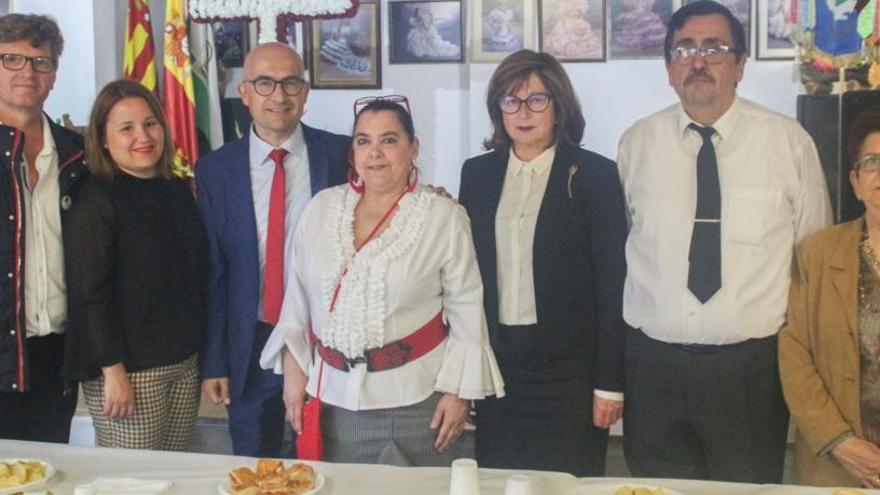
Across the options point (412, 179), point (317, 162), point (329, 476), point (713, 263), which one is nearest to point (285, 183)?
point (317, 162)

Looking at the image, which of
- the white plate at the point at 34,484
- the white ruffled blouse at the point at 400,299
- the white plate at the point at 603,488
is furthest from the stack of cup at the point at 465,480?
the white plate at the point at 34,484

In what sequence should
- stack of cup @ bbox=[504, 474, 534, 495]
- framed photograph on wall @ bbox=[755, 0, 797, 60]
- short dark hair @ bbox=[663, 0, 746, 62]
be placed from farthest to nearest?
framed photograph on wall @ bbox=[755, 0, 797, 60], short dark hair @ bbox=[663, 0, 746, 62], stack of cup @ bbox=[504, 474, 534, 495]

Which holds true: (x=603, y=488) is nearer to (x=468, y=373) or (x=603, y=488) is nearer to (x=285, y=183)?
(x=468, y=373)

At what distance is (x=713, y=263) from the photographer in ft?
7.63

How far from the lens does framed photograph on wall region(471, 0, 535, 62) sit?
418 centimetres

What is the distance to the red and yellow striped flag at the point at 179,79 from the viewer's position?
4254 mm

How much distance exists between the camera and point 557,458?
7.94 feet

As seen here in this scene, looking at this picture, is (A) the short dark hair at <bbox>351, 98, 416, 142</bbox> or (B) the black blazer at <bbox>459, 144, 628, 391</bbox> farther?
(B) the black blazer at <bbox>459, 144, 628, 391</bbox>

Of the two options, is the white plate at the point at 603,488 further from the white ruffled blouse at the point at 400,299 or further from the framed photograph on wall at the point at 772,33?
the framed photograph on wall at the point at 772,33

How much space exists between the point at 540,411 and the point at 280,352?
0.66m

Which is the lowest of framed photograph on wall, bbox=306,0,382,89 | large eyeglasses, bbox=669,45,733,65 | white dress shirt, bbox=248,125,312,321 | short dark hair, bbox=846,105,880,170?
white dress shirt, bbox=248,125,312,321

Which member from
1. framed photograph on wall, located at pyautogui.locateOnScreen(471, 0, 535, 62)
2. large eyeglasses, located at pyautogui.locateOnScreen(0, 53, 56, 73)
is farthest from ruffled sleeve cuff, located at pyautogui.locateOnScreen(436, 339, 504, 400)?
framed photograph on wall, located at pyautogui.locateOnScreen(471, 0, 535, 62)

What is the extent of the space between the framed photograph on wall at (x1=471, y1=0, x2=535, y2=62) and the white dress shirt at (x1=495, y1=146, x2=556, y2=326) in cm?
184

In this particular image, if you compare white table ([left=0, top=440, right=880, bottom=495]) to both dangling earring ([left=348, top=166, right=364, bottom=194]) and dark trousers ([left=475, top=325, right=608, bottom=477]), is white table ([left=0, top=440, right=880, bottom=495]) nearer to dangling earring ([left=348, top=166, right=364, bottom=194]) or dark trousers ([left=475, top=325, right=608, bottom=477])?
dark trousers ([left=475, top=325, right=608, bottom=477])
